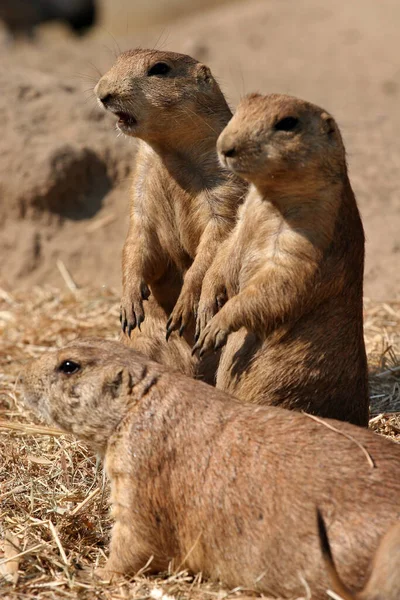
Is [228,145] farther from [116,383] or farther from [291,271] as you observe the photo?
[116,383]

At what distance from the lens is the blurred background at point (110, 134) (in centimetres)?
923

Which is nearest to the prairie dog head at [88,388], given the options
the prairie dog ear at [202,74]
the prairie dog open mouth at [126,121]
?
the prairie dog open mouth at [126,121]

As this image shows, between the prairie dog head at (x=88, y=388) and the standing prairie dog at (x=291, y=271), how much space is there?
76 cm

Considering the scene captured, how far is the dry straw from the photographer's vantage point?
4164 mm

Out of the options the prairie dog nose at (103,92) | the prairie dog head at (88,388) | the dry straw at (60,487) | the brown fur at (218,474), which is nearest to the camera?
the brown fur at (218,474)

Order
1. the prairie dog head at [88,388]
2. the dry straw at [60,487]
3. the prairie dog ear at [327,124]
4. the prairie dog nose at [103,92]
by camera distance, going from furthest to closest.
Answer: the prairie dog nose at [103,92], the prairie dog ear at [327,124], the prairie dog head at [88,388], the dry straw at [60,487]

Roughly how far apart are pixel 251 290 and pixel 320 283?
0.35m

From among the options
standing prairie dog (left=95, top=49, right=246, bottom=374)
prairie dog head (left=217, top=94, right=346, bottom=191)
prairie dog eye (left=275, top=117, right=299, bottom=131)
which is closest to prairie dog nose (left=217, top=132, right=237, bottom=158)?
prairie dog head (left=217, top=94, right=346, bottom=191)

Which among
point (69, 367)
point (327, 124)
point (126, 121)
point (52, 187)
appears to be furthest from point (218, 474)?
point (52, 187)

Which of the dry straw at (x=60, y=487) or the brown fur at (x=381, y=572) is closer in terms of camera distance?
the brown fur at (x=381, y=572)

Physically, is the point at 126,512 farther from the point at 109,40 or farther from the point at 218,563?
the point at 109,40

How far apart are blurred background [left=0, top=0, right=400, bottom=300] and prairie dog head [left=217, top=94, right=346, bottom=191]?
8.53 ft

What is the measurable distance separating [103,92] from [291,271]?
1.51 metres

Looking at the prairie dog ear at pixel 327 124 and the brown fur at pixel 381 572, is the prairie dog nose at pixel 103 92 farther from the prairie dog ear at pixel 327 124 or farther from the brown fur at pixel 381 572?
the brown fur at pixel 381 572
